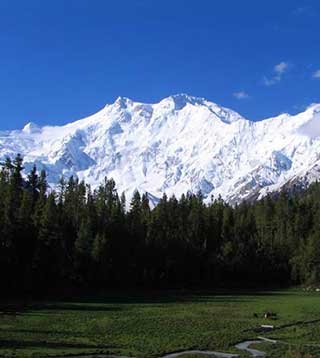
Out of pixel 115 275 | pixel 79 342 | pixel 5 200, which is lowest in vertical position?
pixel 79 342

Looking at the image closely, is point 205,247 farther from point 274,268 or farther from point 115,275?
point 115,275

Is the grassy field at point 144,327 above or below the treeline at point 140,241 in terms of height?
below

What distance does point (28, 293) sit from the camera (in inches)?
3967

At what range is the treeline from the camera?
107 m

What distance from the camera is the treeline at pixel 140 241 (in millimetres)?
106625

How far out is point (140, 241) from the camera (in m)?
141

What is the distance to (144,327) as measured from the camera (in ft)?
208

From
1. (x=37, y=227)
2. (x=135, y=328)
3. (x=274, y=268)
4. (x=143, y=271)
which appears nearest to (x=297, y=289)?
(x=274, y=268)

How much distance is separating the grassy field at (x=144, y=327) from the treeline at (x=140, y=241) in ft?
56.0

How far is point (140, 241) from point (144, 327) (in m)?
77.6

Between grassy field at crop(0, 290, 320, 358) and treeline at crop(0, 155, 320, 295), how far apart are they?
17063 millimetres

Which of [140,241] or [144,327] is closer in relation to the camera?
[144,327]

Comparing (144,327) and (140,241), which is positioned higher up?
(140,241)

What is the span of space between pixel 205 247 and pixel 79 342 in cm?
10756
